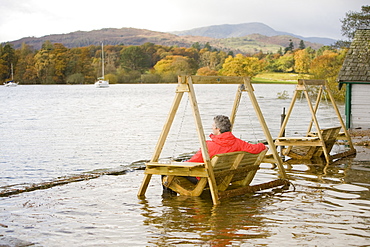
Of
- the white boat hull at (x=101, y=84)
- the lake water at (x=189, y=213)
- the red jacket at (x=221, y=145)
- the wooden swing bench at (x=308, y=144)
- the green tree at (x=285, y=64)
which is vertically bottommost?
the white boat hull at (x=101, y=84)

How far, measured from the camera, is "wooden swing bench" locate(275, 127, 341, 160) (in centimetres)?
1574

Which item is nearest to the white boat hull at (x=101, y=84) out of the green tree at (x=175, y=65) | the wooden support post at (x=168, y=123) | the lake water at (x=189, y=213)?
the green tree at (x=175, y=65)

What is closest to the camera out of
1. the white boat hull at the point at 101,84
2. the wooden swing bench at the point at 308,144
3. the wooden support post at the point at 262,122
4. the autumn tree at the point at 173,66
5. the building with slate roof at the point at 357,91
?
the wooden support post at the point at 262,122

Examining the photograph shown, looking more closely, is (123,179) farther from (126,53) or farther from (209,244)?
(126,53)

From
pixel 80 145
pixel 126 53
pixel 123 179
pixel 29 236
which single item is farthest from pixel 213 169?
pixel 126 53

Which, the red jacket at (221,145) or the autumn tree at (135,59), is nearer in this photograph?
the red jacket at (221,145)

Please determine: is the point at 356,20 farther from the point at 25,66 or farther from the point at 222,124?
the point at 25,66

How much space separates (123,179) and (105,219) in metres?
4.39

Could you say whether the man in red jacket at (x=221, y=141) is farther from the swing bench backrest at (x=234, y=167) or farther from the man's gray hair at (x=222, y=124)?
the swing bench backrest at (x=234, y=167)

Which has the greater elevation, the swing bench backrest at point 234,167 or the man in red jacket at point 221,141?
the man in red jacket at point 221,141

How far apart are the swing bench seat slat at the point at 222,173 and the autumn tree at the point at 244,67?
138 metres

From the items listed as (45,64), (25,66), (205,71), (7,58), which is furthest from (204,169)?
(25,66)

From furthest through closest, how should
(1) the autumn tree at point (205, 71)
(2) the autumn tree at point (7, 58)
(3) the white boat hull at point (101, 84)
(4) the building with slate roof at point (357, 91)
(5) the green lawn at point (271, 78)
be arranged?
(2) the autumn tree at point (7, 58), (1) the autumn tree at point (205, 71), (3) the white boat hull at point (101, 84), (5) the green lawn at point (271, 78), (4) the building with slate roof at point (357, 91)

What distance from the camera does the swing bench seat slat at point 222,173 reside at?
33.2 feet
